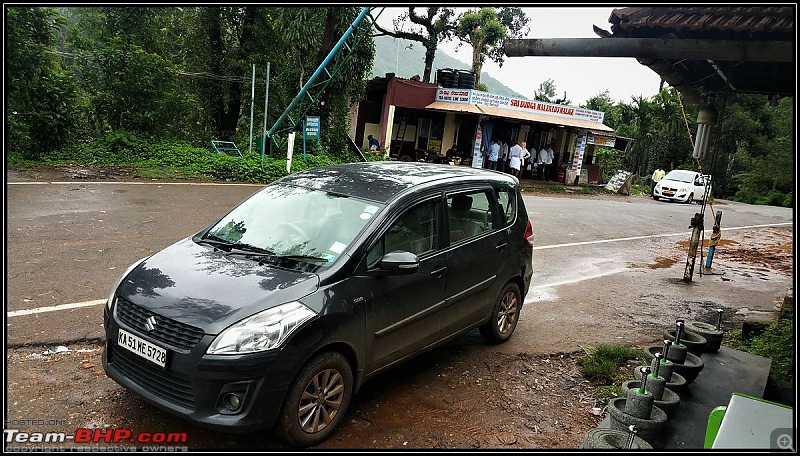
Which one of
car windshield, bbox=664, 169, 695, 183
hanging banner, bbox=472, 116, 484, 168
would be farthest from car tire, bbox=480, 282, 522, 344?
car windshield, bbox=664, 169, 695, 183

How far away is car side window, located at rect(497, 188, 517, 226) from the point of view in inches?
226

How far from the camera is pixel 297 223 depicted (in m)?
4.34

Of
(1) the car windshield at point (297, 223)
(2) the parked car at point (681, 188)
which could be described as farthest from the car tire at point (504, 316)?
(2) the parked car at point (681, 188)

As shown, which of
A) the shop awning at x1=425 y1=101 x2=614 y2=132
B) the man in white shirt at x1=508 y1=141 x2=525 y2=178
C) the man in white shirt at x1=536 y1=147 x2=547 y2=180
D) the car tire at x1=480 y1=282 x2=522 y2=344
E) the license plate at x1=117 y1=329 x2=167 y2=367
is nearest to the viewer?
the license plate at x1=117 y1=329 x2=167 y2=367

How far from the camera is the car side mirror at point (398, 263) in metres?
3.91

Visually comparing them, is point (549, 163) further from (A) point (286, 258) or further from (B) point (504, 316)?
(A) point (286, 258)

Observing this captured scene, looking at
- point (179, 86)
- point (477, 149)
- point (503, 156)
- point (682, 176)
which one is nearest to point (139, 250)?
point (179, 86)

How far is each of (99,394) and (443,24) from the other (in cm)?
3268

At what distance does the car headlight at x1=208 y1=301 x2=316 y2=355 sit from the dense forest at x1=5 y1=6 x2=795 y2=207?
25.5 feet

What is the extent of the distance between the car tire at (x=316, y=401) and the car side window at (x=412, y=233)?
0.81 meters

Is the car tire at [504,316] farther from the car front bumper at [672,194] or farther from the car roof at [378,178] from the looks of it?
the car front bumper at [672,194]

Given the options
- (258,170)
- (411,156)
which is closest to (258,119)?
(258,170)

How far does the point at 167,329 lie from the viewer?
131 inches

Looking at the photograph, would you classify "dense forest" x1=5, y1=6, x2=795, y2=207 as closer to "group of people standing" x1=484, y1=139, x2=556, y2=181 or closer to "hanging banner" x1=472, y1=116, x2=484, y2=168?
"hanging banner" x1=472, y1=116, x2=484, y2=168
